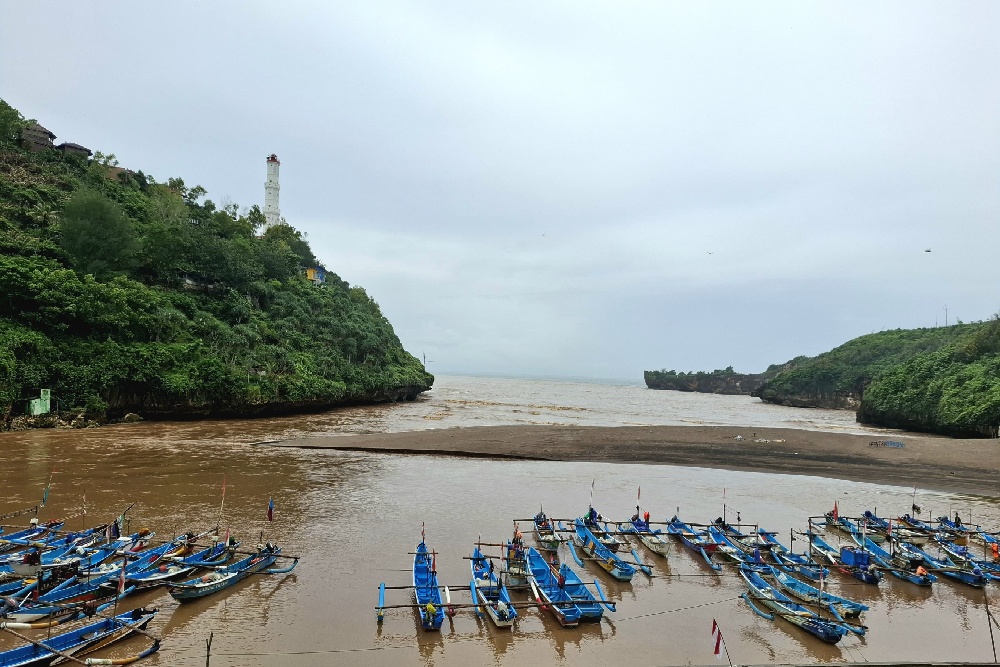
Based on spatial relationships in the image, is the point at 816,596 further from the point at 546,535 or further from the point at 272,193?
the point at 272,193

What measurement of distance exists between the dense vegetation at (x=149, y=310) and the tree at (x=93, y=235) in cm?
11

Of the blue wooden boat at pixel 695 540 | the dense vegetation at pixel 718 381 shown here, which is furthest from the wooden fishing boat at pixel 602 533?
the dense vegetation at pixel 718 381

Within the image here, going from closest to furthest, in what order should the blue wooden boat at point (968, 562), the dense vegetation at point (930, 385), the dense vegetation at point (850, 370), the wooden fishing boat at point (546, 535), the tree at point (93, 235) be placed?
the blue wooden boat at point (968, 562), the wooden fishing boat at point (546, 535), the tree at point (93, 235), the dense vegetation at point (930, 385), the dense vegetation at point (850, 370)

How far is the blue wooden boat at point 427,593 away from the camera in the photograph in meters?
12.4

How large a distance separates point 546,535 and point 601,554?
7.34ft

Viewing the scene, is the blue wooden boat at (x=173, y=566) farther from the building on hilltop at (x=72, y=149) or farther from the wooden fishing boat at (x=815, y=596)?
the building on hilltop at (x=72, y=149)

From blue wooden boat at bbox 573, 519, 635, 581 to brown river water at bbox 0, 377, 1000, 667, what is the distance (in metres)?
0.42

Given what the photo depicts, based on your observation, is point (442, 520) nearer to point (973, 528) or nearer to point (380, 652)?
point (380, 652)

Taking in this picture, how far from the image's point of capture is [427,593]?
1352cm

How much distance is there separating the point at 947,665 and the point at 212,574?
17.1 meters

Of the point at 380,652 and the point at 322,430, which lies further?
the point at 322,430

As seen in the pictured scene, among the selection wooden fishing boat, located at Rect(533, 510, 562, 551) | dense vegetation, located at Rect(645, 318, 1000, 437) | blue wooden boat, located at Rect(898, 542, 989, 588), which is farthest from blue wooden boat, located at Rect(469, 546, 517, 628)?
dense vegetation, located at Rect(645, 318, 1000, 437)

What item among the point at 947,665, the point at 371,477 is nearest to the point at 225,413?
the point at 371,477

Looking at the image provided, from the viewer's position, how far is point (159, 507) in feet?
69.2
